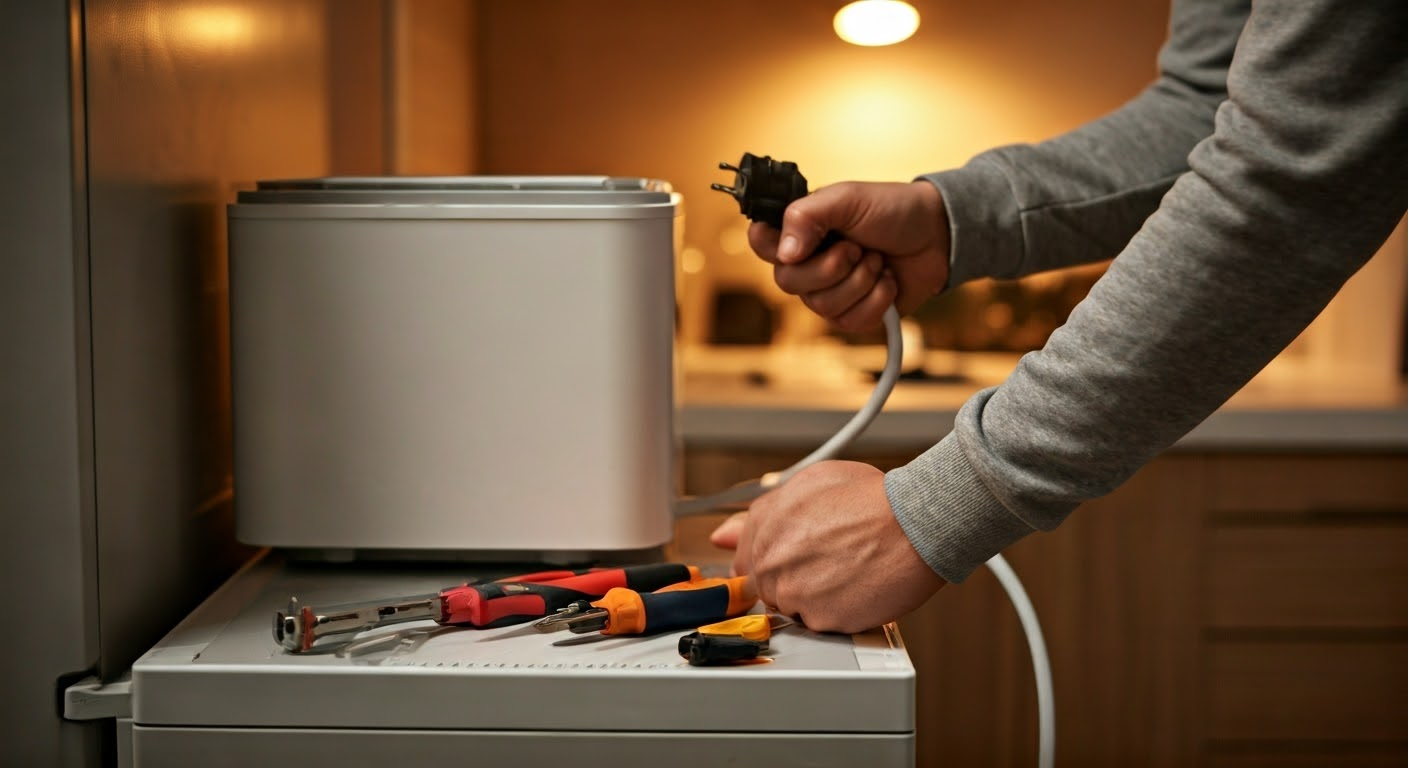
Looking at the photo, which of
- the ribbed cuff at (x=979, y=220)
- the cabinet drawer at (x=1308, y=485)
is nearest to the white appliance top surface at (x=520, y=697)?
the ribbed cuff at (x=979, y=220)

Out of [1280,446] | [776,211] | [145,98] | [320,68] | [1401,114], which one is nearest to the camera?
[1401,114]

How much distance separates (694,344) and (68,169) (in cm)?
177

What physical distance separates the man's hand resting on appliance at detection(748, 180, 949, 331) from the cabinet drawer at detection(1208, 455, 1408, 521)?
3.55 feet

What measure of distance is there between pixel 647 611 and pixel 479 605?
0.08 metres

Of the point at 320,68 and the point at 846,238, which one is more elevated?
the point at 320,68

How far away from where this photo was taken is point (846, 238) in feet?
2.49

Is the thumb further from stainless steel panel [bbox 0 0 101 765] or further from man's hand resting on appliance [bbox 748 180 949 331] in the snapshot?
stainless steel panel [bbox 0 0 101 765]

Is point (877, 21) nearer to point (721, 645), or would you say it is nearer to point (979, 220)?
point (979, 220)

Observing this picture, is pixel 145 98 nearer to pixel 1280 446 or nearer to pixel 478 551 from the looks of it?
pixel 478 551

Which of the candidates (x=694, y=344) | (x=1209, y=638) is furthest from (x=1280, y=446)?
(x=694, y=344)

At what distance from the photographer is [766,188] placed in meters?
0.71

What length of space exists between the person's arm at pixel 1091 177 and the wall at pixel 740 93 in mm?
1415

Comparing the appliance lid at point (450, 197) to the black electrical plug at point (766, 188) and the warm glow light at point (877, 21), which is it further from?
the warm glow light at point (877, 21)

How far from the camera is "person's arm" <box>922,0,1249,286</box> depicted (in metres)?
0.80
